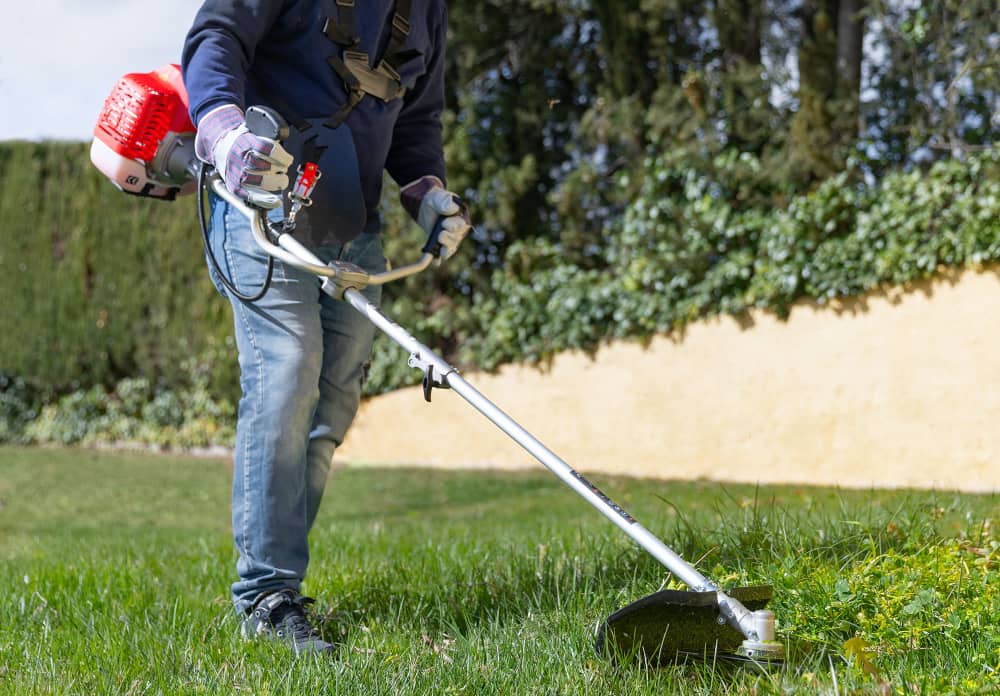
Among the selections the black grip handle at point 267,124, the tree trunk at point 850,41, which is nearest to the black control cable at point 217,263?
the black grip handle at point 267,124

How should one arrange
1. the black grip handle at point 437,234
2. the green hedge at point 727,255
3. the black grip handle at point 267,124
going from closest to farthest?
the black grip handle at point 267,124, the black grip handle at point 437,234, the green hedge at point 727,255

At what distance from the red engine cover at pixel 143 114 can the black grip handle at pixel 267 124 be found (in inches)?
21.1

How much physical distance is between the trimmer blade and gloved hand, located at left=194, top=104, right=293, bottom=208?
1.13 metres

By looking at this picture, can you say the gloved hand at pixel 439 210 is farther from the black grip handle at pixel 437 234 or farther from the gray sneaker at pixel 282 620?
the gray sneaker at pixel 282 620

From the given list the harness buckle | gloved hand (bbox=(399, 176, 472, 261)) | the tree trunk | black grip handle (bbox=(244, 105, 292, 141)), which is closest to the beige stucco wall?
the tree trunk

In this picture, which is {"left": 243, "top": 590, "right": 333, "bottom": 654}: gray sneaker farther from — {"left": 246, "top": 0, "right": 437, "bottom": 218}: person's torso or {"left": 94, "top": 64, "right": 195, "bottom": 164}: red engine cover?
{"left": 94, "top": 64, "right": 195, "bottom": 164}: red engine cover

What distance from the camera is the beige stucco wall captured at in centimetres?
688

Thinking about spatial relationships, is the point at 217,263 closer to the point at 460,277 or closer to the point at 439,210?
the point at 439,210

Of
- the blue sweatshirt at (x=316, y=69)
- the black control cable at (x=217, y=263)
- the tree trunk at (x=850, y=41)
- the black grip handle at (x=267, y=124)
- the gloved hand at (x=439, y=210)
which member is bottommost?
the black control cable at (x=217, y=263)

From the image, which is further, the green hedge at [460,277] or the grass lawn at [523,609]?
the green hedge at [460,277]

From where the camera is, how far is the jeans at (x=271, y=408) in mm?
2432

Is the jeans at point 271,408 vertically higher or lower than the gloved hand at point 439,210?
lower

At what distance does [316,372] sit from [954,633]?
1543 mm

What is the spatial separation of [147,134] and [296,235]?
464 millimetres
